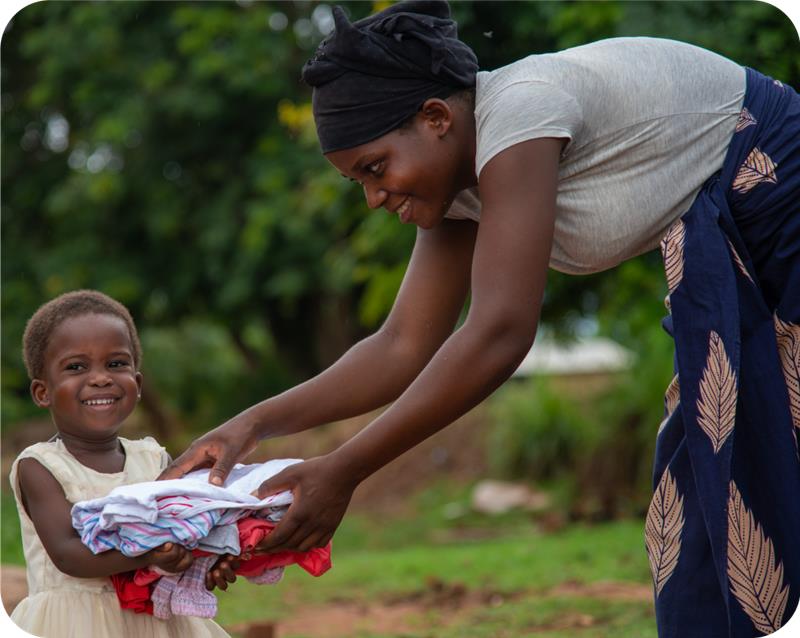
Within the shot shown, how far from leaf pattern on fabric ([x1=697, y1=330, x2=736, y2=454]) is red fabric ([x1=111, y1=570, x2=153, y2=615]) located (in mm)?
1384

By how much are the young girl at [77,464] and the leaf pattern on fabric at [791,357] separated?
159 cm

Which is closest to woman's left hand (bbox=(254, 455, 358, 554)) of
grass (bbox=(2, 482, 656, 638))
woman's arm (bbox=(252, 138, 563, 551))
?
woman's arm (bbox=(252, 138, 563, 551))

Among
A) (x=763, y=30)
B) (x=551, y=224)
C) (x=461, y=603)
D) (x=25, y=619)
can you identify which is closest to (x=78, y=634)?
(x=25, y=619)

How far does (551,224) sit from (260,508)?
92 centimetres

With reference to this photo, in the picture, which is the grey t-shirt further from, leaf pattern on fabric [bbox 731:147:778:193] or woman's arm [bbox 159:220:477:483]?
woman's arm [bbox 159:220:477:483]

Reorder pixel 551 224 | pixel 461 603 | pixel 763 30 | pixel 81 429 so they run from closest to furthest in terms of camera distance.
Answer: pixel 551 224
pixel 81 429
pixel 763 30
pixel 461 603

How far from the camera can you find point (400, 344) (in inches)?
125

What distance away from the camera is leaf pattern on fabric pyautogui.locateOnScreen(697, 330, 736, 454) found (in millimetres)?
2617

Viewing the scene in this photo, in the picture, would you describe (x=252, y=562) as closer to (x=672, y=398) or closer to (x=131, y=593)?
(x=131, y=593)

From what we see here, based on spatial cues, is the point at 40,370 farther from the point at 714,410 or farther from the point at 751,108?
the point at 751,108

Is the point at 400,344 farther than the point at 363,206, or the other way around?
the point at 363,206

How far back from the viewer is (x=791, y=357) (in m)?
2.67

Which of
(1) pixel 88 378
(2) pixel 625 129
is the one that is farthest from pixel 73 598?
(2) pixel 625 129

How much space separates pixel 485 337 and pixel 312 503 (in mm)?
512
